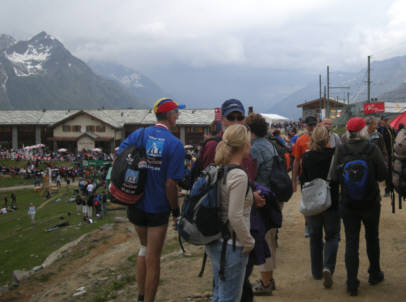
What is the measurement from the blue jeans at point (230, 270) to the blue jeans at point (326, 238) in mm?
2171

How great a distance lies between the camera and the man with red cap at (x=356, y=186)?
432 centimetres

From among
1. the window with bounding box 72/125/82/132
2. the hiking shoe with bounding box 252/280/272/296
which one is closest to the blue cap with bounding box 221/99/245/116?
the hiking shoe with bounding box 252/280/272/296

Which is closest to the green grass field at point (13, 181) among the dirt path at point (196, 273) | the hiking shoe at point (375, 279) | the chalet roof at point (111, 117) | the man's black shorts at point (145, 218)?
the chalet roof at point (111, 117)

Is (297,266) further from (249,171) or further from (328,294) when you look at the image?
(249,171)

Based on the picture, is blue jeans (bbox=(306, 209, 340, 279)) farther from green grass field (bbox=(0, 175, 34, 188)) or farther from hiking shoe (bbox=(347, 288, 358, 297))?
green grass field (bbox=(0, 175, 34, 188))

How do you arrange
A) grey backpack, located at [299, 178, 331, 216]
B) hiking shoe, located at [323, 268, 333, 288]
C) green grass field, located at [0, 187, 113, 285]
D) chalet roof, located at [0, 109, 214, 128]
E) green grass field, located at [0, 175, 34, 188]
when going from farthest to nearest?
chalet roof, located at [0, 109, 214, 128] < green grass field, located at [0, 175, 34, 188] < green grass field, located at [0, 187, 113, 285] < hiking shoe, located at [323, 268, 333, 288] < grey backpack, located at [299, 178, 331, 216]

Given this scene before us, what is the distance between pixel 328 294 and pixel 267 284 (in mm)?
764

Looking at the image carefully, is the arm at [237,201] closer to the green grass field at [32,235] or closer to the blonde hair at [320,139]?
the blonde hair at [320,139]

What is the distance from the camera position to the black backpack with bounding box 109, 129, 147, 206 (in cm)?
370

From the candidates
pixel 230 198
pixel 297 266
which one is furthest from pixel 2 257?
pixel 230 198

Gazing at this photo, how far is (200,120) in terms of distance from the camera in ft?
173

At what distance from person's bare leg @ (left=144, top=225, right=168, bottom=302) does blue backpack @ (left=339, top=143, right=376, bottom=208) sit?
7.36 ft

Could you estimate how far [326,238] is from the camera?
4914 millimetres

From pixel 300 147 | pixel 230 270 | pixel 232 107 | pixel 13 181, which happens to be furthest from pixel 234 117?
pixel 13 181
